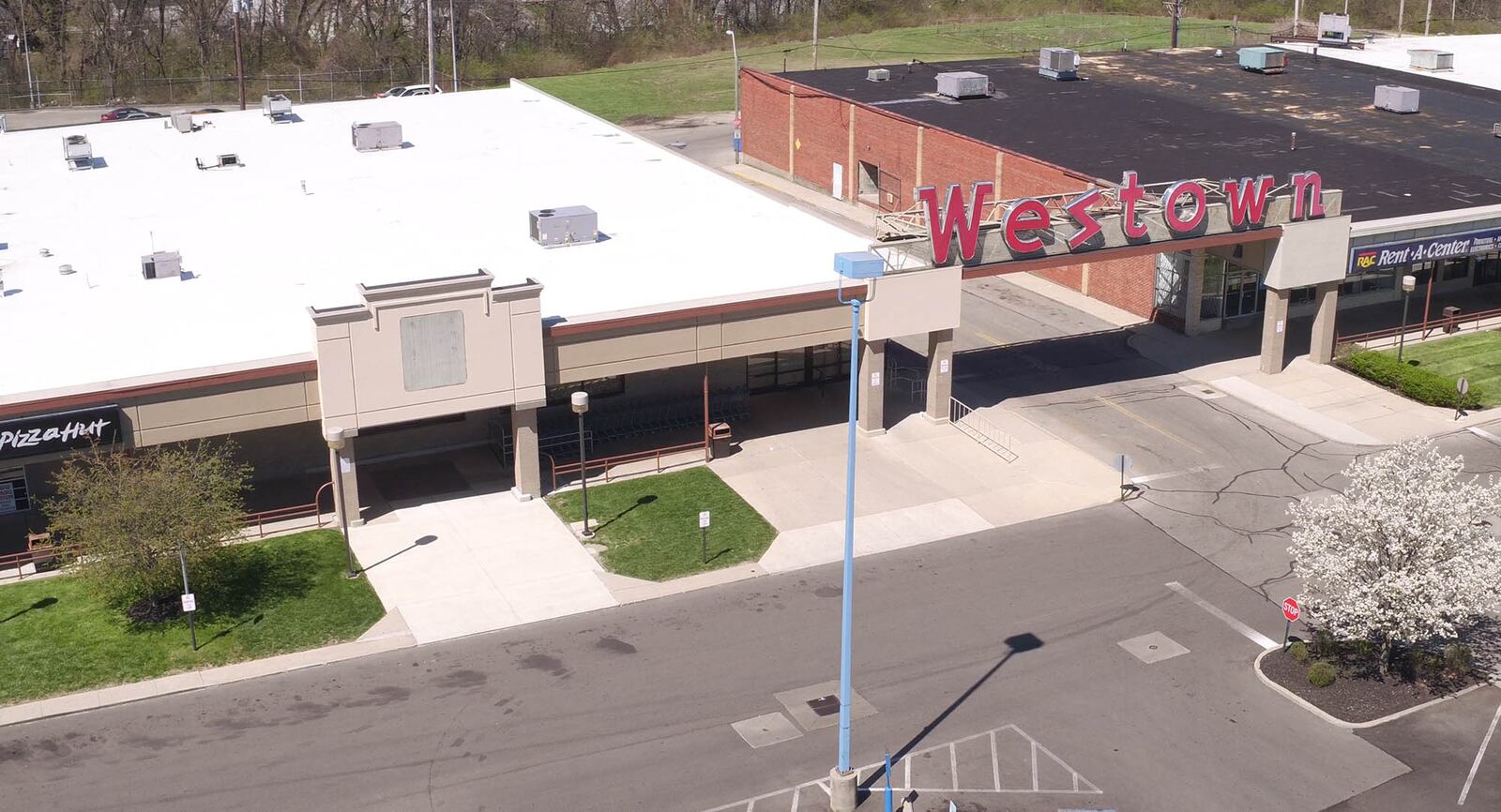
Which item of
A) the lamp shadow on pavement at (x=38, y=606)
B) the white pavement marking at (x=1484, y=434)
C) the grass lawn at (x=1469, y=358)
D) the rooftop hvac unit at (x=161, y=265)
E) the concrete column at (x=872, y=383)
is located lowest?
the lamp shadow on pavement at (x=38, y=606)

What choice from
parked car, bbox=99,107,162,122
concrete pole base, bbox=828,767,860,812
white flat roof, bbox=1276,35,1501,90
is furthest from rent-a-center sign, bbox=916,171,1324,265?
parked car, bbox=99,107,162,122

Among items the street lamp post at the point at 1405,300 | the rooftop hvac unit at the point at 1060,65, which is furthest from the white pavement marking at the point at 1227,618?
the rooftop hvac unit at the point at 1060,65

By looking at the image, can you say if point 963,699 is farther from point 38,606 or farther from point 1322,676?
point 38,606

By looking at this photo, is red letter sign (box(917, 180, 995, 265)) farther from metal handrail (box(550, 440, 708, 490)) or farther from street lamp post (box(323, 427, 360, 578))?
street lamp post (box(323, 427, 360, 578))

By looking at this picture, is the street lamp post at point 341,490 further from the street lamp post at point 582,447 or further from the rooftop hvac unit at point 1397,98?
the rooftop hvac unit at point 1397,98

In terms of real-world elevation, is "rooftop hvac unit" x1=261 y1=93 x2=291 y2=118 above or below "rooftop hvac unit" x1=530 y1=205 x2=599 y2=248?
above

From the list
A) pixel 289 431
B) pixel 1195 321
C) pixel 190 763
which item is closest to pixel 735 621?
pixel 190 763
